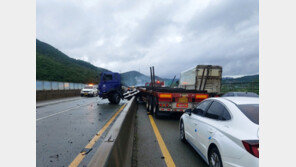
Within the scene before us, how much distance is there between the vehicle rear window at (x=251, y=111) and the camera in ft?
8.57

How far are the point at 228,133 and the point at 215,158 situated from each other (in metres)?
0.60

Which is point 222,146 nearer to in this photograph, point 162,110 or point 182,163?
point 182,163

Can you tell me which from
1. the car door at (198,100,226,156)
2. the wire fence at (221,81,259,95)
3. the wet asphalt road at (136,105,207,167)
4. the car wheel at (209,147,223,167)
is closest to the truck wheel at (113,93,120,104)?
the wet asphalt road at (136,105,207,167)

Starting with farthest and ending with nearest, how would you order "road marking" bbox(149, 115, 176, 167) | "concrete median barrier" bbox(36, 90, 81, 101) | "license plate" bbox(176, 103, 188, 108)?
"concrete median barrier" bbox(36, 90, 81, 101), "license plate" bbox(176, 103, 188, 108), "road marking" bbox(149, 115, 176, 167)

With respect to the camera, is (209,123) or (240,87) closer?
(209,123)

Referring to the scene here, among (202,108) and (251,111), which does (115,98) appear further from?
(251,111)

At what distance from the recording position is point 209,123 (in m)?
3.34

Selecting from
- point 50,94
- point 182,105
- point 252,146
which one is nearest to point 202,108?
point 252,146

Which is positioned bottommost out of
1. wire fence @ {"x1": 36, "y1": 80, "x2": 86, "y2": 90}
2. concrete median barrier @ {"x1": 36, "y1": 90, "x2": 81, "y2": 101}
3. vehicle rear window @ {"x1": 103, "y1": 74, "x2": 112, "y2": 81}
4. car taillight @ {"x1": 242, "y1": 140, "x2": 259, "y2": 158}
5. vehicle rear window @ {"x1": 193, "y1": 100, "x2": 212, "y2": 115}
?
concrete median barrier @ {"x1": 36, "y1": 90, "x2": 81, "y2": 101}

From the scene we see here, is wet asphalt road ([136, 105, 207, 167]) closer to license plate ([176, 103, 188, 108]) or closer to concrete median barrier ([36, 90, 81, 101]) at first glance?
license plate ([176, 103, 188, 108])

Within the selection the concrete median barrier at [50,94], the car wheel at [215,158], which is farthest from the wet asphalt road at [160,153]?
the concrete median barrier at [50,94]

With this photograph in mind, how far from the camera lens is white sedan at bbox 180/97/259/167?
2250 mm

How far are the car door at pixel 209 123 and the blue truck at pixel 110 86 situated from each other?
11627mm

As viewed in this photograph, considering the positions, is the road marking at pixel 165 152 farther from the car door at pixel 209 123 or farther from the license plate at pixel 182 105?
the license plate at pixel 182 105
